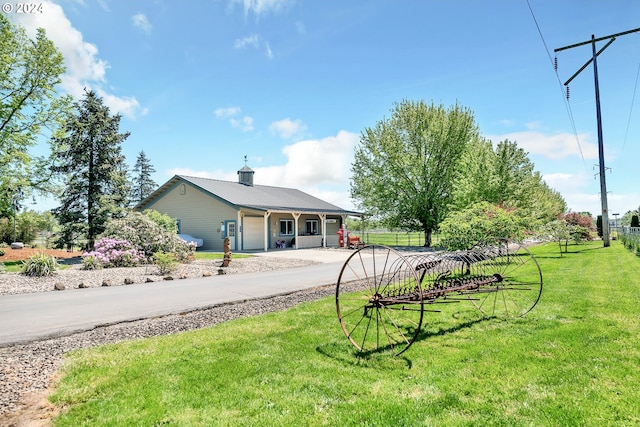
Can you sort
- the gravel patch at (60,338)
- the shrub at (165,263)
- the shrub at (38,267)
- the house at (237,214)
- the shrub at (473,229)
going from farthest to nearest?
the house at (237,214)
the shrub at (165,263)
the shrub at (38,267)
the shrub at (473,229)
the gravel patch at (60,338)

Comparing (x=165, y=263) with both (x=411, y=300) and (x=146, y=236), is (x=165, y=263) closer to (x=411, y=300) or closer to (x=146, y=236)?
(x=146, y=236)

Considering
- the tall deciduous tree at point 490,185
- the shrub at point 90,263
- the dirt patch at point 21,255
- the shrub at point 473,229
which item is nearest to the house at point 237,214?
the dirt patch at point 21,255

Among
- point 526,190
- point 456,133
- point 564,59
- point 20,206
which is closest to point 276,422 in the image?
point 564,59

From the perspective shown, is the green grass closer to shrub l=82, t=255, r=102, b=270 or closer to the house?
shrub l=82, t=255, r=102, b=270

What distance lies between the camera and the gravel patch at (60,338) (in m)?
3.68

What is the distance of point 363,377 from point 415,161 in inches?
1084

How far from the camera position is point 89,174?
2294 cm

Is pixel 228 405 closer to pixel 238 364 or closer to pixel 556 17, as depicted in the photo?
pixel 238 364

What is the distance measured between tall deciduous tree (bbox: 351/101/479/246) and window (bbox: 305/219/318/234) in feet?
17.4

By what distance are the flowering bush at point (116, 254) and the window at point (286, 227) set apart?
13231 mm

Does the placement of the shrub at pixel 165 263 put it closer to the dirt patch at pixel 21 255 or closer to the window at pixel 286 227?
the dirt patch at pixel 21 255

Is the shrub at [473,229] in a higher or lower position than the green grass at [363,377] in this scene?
higher

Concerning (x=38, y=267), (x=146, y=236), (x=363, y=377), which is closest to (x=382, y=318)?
(x=363, y=377)

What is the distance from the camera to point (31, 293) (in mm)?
9922
